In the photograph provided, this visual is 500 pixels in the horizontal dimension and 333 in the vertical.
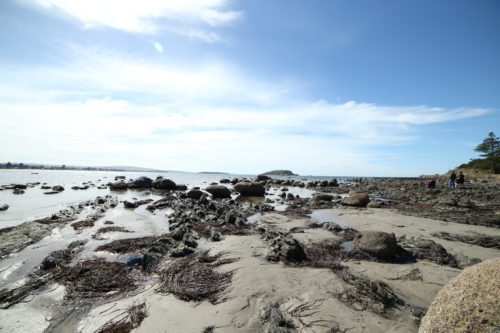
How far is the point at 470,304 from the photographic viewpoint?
286 centimetres

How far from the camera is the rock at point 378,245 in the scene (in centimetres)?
700

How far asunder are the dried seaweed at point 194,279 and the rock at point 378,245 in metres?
4.04

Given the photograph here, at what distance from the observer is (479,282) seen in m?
3.01

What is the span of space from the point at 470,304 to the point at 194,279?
15.5ft

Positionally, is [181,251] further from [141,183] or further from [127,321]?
[141,183]

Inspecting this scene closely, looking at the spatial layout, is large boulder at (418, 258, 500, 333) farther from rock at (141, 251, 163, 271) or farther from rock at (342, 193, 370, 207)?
rock at (342, 193, 370, 207)

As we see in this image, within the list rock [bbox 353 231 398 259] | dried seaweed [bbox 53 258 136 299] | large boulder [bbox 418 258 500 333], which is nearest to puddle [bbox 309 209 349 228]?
rock [bbox 353 231 398 259]

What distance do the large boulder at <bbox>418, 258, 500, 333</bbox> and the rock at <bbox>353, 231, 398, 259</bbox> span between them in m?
3.81

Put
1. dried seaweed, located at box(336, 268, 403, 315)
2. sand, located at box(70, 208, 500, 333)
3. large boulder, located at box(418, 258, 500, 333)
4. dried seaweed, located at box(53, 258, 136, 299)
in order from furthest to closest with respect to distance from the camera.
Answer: dried seaweed, located at box(53, 258, 136, 299) < dried seaweed, located at box(336, 268, 403, 315) < sand, located at box(70, 208, 500, 333) < large boulder, located at box(418, 258, 500, 333)

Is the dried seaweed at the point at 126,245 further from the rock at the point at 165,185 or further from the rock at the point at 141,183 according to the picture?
the rock at the point at 141,183

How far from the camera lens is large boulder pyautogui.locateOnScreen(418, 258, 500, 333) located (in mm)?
2668

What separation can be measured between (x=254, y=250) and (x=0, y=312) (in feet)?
17.9

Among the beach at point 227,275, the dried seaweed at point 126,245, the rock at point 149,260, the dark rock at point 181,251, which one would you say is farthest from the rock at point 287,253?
the dried seaweed at point 126,245

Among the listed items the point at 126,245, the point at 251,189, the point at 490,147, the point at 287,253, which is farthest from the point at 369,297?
the point at 490,147
